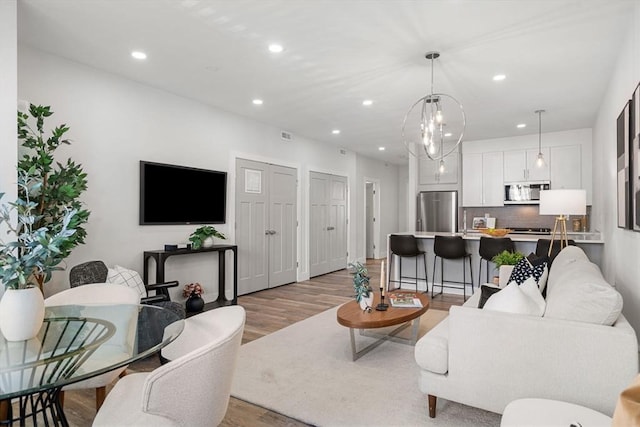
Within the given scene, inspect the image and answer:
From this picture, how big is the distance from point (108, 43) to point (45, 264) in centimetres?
240

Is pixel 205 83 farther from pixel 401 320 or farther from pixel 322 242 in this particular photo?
pixel 322 242

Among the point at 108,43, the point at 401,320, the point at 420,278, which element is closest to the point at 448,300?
the point at 420,278

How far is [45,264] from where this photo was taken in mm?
1569

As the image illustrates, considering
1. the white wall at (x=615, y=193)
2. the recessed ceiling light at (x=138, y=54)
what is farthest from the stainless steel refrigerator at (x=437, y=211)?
the recessed ceiling light at (x=138, y=54)

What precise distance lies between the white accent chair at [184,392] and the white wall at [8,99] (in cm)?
173

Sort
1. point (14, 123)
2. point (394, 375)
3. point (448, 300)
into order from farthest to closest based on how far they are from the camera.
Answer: point (448, 300), point (394, 375), point (14, 123)

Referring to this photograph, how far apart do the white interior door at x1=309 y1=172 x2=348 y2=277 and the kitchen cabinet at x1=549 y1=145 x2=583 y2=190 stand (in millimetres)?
3824

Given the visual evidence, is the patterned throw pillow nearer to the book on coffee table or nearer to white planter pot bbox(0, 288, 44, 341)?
the book on coffee table

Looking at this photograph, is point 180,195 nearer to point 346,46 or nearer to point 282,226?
point 282,226

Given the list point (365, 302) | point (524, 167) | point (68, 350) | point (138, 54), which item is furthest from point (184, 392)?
point (524, 167)

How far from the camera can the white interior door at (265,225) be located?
5.54m

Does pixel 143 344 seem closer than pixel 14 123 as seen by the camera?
Yes

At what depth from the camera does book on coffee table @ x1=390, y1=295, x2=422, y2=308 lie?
3.33m

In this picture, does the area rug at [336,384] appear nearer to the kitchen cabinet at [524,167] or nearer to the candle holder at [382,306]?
the candle holder at [382,306]
